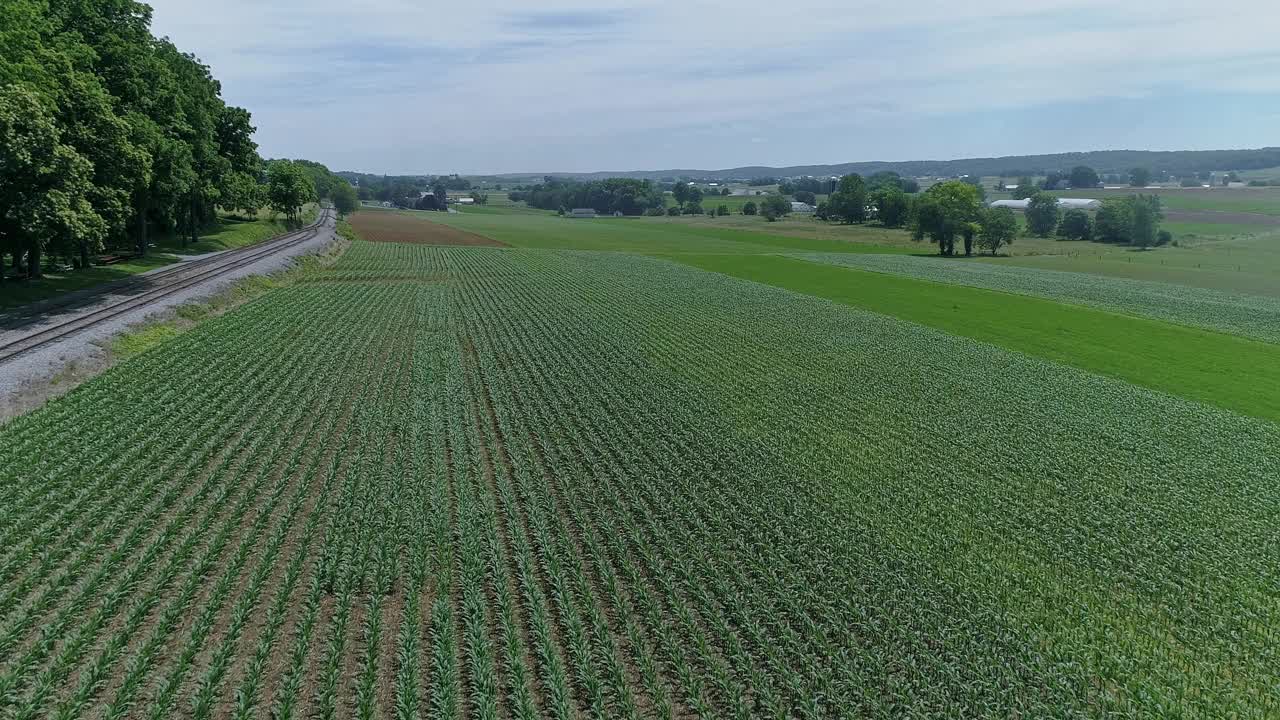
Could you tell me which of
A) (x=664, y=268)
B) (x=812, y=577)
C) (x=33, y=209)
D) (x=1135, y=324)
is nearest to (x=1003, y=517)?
(x=812, y=577)

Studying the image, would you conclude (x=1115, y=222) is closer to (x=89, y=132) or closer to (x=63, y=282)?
(x=89, y=132)

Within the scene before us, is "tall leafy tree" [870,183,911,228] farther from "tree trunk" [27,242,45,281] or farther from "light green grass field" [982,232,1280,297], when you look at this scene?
"tree trunk" [27,242,45,281]

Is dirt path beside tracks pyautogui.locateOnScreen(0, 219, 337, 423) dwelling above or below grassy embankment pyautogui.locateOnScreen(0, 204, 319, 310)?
below

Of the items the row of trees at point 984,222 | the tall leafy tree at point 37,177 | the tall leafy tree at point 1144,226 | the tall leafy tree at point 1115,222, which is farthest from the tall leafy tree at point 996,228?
the tall leafy tree at point 37,177

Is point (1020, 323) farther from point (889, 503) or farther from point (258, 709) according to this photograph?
point (258, 709)

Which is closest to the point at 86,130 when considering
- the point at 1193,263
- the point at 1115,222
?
the point at 1193,263

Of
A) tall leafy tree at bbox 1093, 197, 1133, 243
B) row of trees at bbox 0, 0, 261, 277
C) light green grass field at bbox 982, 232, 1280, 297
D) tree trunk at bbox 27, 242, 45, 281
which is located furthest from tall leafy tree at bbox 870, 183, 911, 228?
tree trunk at bbox 27, 242, 45, 281
